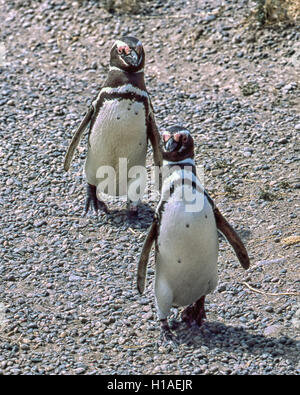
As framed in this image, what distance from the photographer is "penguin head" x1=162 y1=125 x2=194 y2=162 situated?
17.1 ft

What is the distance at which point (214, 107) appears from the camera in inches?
321

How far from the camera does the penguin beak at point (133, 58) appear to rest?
6473 mm

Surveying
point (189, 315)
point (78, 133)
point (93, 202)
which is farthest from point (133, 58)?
point (189, 315)

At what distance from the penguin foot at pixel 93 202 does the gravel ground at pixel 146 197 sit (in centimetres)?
9

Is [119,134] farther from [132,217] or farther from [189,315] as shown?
[189,315]

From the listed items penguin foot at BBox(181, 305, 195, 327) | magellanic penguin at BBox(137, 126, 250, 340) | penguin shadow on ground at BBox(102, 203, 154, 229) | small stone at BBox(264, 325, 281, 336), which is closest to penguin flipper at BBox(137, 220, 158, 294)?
magellanic penguin at BBox(137, 126, 250, 340)

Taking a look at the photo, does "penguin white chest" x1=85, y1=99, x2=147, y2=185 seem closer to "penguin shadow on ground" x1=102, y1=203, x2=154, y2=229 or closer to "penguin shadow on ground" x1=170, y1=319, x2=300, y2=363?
"penguin shadow on ground" x1=102, y1=203, x2=154, y2=229

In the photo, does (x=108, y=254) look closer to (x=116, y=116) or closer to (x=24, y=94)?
(x=116, y=116)

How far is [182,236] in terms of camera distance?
5.22 metres

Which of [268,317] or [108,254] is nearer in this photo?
[268,317]

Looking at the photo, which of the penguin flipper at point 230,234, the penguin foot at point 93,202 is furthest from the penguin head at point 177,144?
the penguin foot at point 93,202

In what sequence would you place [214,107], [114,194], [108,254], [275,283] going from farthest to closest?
[214,107] → [114,194] → [108,254] → [275,283]
